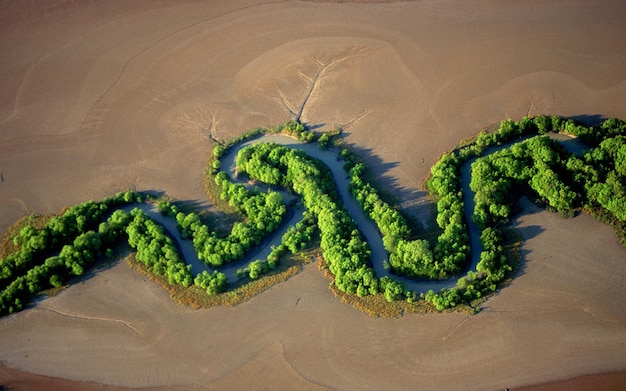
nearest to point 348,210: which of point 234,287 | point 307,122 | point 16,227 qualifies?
point 307,122

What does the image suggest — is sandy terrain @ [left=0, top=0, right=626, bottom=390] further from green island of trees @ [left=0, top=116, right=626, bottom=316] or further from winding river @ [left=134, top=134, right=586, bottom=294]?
winding river @ [left=134, top=134, right=586, bottom=294]

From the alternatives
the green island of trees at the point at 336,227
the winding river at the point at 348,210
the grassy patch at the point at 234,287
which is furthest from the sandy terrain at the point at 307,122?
the winding river at the point at 348,210

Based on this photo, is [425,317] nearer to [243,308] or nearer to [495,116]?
[243,308]

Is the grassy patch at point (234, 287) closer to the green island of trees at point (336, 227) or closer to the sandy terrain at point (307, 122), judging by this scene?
the green island of trees at point (336, 227)

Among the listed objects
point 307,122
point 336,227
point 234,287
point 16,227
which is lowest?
point 234,287

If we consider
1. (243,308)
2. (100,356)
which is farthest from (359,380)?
(100,356)

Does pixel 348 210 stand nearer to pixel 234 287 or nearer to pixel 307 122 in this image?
pixel 307 122
